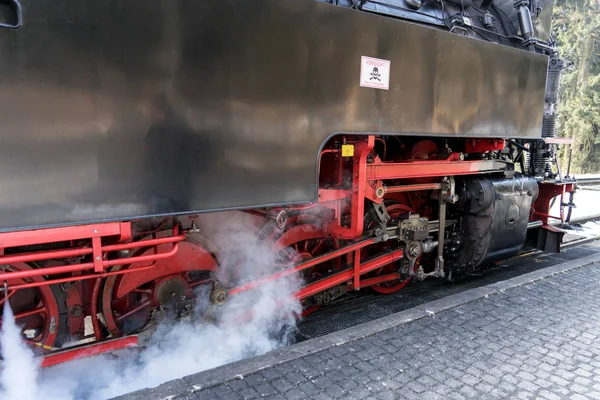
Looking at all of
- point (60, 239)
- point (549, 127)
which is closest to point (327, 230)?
point (60, 239)

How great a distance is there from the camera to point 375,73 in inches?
112

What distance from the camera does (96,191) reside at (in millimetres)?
1918

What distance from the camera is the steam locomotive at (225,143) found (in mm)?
1796

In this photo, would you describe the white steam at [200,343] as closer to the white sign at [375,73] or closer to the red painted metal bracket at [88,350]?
the red painted metal bracket at [88,350]

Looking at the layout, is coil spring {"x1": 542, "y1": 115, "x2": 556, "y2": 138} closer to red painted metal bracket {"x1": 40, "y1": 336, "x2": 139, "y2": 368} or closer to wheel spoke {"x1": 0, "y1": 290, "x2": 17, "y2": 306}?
red painted metal bracket {"x1": 40, "y1": 336, "x2": 139, "y2": 368}

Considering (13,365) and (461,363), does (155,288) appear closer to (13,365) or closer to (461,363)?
(13,365)

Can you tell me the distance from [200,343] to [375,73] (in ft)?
7.13

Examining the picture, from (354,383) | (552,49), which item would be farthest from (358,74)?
(552,49)

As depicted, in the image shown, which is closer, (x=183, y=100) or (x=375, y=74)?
(x=183, y=100)

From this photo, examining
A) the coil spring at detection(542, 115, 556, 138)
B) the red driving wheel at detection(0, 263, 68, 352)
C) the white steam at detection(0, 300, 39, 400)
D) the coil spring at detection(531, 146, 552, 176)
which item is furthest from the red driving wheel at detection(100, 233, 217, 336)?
the coil spring at detection(542, 115, 556, 138)

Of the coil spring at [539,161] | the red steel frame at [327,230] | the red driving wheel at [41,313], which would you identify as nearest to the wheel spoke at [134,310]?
the red steel frame at [327,230]

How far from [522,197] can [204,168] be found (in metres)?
3.69

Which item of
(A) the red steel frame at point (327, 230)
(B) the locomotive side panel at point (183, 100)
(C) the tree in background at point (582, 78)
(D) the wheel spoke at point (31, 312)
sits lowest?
(D) the wheel spoke at point (31, 312)

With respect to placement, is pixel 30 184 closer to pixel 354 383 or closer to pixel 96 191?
pixel 96 191
